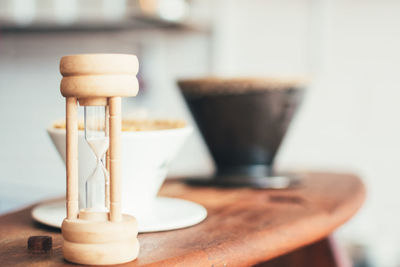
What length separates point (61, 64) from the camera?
514 mm

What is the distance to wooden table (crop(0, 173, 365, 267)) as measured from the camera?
21.6 inches

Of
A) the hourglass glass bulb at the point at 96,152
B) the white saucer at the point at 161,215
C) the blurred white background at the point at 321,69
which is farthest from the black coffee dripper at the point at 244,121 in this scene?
the blurred white background at the point at 321,69

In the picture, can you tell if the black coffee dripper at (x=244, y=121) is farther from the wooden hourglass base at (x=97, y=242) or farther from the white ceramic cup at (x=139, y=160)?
the wooden hourglass base at (x=97, y=242)

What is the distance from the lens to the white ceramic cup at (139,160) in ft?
2.13

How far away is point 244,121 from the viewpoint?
109 cm

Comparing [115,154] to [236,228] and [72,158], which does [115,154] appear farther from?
[236,228]

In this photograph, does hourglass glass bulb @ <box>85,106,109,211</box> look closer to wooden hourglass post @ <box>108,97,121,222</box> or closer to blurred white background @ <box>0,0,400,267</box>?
wooden hourglass post @ <box>108,97,121,222</box>

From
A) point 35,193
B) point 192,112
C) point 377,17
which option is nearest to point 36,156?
point 35,193

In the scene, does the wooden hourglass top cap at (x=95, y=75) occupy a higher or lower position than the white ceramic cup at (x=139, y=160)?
higher

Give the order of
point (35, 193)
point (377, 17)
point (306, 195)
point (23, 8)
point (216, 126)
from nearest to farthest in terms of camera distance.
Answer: point (306, 195)
point (216, 126)
point (377, 17)
point (23, 8)
point (35, 193)

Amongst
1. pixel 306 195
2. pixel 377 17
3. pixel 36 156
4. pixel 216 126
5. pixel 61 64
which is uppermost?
pixel 377 17

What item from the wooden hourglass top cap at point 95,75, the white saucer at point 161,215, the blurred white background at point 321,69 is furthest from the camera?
the blurred white background at point 321,69

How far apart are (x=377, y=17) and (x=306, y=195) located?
6.59 feet

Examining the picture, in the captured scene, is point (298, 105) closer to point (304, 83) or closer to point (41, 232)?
point (304, 83)
